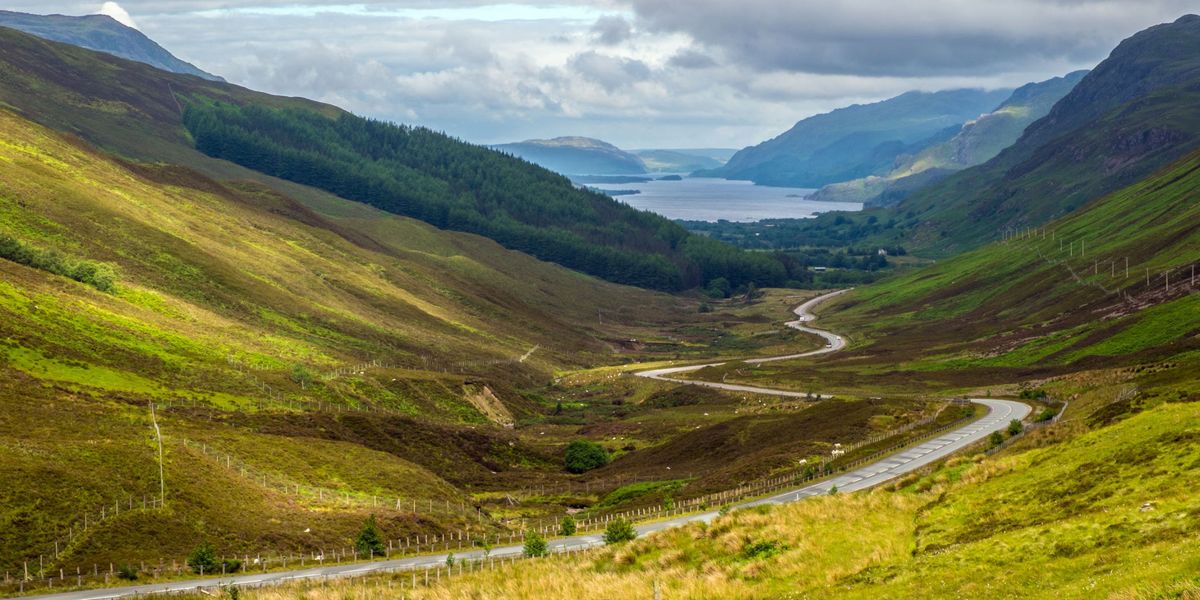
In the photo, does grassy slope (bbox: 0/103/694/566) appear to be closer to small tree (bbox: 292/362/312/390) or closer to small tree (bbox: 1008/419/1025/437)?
small tree (bbox: 292/362/312/390)

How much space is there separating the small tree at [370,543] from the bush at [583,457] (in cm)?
5220

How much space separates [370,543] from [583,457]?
54431mm

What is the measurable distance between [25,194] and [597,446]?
103 metres

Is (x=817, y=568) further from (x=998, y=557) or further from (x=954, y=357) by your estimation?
(x=954, y=357)

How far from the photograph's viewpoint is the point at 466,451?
388ft

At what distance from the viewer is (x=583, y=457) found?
119 m

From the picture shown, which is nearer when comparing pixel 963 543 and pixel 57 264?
pixel 963 543

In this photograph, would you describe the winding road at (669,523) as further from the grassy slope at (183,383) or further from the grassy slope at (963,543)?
the grassy slope at (963,543)

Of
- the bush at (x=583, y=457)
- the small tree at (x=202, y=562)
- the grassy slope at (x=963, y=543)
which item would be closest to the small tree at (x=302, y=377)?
the bush at (x=583, y=457)

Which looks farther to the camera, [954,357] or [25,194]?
[954,357]

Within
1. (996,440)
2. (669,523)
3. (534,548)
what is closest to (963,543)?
(534,548)

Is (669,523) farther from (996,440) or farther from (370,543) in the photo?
(996,440)

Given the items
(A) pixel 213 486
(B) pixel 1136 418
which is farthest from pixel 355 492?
(B) pixel 1136 418

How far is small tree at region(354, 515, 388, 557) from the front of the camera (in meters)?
65.6
